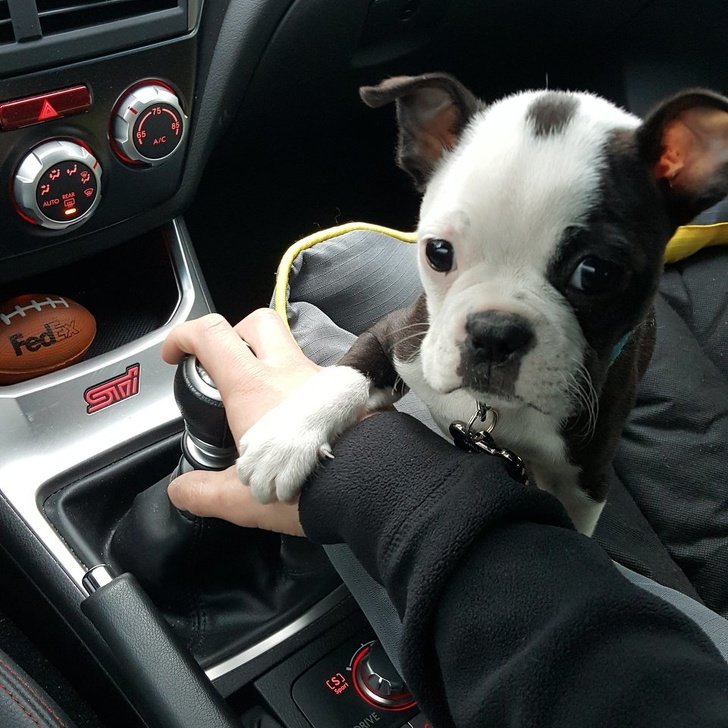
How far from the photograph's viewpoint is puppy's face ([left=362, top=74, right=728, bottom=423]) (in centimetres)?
84

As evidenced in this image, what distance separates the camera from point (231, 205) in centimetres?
173

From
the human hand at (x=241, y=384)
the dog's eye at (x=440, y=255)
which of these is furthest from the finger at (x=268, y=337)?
the dog's eye at (x=440, y=255)

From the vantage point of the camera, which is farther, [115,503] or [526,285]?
[115,503]

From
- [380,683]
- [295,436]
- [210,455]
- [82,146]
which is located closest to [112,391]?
[210,455]

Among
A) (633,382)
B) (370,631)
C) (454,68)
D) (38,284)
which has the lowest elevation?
(370,631)

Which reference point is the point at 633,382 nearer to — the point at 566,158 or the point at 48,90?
the point at 566,158

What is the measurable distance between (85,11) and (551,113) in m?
0.62

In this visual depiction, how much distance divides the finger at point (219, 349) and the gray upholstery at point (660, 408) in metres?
0.28

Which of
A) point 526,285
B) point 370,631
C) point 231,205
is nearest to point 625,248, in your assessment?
point 526,285

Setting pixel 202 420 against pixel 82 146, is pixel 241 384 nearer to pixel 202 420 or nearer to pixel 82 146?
pixel 202 420

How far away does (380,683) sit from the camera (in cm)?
104

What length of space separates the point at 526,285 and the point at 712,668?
0.41 m

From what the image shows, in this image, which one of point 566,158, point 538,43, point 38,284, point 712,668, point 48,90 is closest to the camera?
point 712,668

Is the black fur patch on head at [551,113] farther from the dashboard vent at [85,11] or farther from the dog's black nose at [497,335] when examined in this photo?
the dashboard vent at [85,11]
